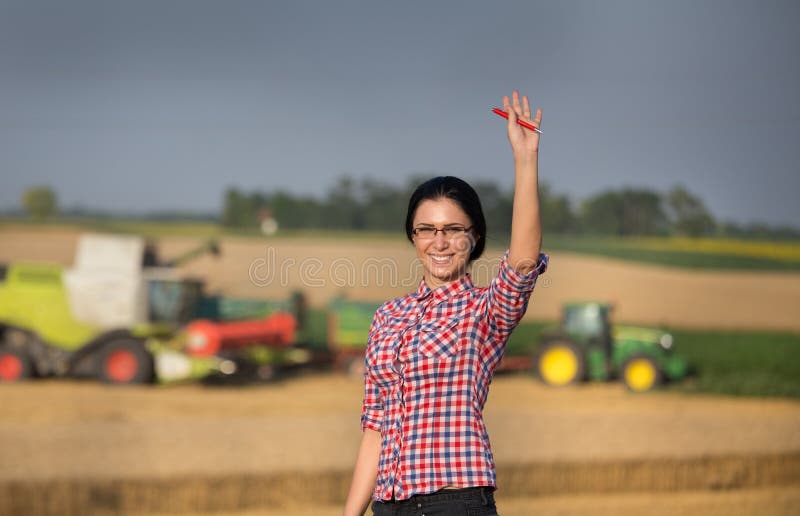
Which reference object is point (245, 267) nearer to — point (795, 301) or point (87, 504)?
point (795, 301)

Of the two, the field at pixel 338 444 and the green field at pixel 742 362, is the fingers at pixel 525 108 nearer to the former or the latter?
the field at pixel 338 444

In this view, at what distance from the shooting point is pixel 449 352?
2289mm

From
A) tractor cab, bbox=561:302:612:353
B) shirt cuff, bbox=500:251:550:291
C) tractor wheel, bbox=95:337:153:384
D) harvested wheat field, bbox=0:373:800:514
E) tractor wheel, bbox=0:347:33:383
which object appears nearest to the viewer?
shirt cuff, bbox=500:251:550:291

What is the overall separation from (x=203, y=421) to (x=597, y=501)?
4.09m

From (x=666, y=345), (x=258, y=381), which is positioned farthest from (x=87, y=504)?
(x=666, y=345)

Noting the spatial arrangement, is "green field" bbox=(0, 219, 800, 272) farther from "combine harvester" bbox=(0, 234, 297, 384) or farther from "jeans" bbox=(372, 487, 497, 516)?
"jeans" bbox=(372, 487, 497, 516)

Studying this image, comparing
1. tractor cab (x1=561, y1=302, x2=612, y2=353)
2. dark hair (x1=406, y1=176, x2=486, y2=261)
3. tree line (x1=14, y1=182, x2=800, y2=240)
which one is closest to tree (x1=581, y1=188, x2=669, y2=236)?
tree line (x1=14, y1=182, x2=800, y2=240)

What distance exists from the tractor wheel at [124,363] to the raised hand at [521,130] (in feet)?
38.0

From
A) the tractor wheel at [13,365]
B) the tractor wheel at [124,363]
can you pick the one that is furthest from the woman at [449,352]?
the tractor wheel at [13,365]

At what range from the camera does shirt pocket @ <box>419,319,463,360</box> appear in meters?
2.29

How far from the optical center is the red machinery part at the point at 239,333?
528 inches

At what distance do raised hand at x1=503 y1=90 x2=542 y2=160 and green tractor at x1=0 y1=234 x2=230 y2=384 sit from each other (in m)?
11.3

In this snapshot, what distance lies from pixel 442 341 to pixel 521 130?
46cm

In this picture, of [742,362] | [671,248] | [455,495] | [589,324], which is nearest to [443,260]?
[455,495]
